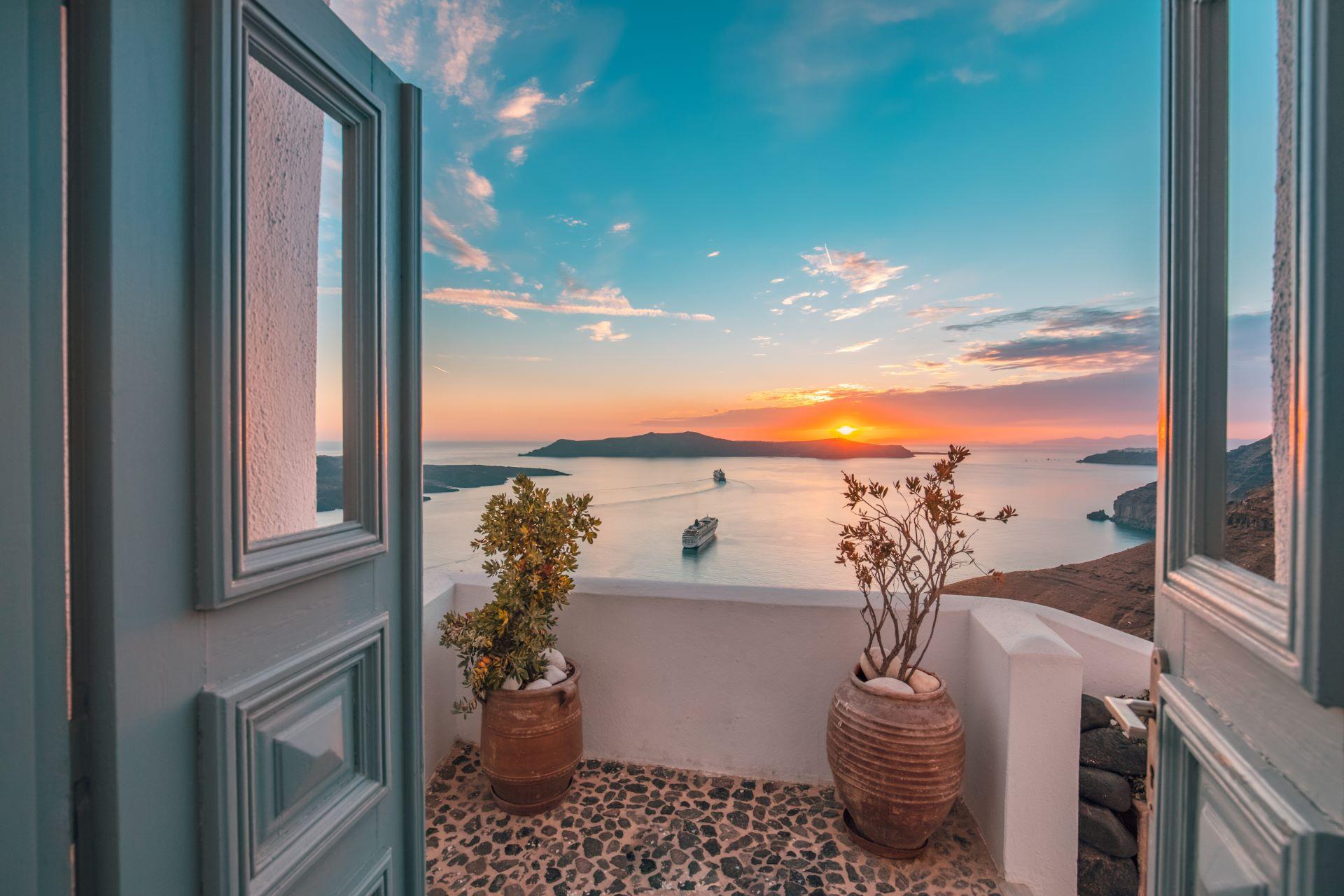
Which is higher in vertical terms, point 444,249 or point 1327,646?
point 444,249

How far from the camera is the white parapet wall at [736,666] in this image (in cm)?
219

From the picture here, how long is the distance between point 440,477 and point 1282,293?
2.56 m

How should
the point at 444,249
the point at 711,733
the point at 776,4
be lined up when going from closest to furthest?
the point at 711,733 → the point at 776,4 → the point at 444,249

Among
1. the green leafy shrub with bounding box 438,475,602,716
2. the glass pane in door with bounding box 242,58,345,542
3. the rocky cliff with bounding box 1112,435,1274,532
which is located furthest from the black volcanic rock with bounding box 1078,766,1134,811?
the glass pane in door with bounding box 242,58,345,542

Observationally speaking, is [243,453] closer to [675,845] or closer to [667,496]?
[675,845]

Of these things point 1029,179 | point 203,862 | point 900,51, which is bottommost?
point 203,862

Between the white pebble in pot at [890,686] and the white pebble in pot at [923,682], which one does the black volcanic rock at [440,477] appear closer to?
the white pebble in pot at [890,686]

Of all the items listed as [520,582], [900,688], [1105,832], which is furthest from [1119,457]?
[520,582]

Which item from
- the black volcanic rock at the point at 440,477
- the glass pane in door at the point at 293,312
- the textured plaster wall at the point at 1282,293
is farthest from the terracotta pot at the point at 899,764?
the glass pane in door at the point at 293,312

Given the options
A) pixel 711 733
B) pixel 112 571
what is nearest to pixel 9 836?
pixel 112 571

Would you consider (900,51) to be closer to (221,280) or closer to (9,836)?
(221,280)

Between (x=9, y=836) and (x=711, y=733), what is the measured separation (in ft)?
7.33

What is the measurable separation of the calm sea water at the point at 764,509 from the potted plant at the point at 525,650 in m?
0.15

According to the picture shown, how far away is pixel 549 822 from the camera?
2.02m
